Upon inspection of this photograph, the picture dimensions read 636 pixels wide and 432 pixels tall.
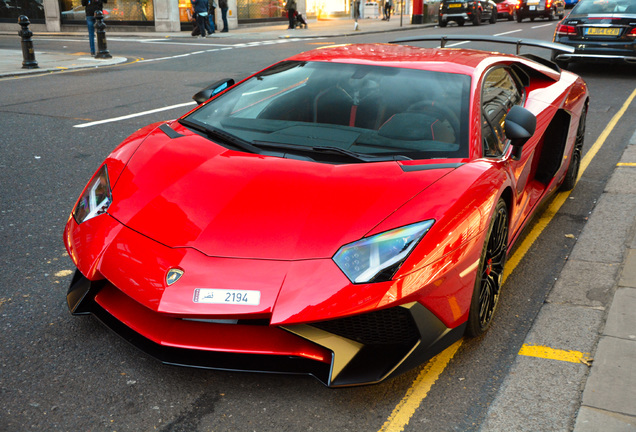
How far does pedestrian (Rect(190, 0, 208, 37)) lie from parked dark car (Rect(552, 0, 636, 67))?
17.0 metres

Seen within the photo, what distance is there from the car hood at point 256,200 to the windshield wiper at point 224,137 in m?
0.08

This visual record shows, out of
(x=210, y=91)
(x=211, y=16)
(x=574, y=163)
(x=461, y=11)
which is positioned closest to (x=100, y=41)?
(x=211, y=16)

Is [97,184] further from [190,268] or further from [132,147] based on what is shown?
[190,268]

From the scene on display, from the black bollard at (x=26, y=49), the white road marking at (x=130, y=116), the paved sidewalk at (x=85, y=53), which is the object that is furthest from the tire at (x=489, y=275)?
the black bollard at (x=26, y=49)

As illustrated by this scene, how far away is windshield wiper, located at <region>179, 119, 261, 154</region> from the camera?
3.35 m

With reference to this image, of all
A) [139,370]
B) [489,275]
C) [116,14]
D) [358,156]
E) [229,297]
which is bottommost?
[139,370]

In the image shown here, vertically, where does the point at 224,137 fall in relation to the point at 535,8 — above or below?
below

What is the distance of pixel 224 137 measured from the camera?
349cm

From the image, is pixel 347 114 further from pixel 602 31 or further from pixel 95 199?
pixel 602 31

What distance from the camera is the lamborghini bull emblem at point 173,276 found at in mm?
2555

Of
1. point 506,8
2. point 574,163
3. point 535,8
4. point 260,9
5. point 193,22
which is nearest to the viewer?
point 574,163

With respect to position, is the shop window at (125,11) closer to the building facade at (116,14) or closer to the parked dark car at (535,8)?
the building facade at (116,14)

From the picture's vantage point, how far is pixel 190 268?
258 centimetres

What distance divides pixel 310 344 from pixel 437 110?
160cm
